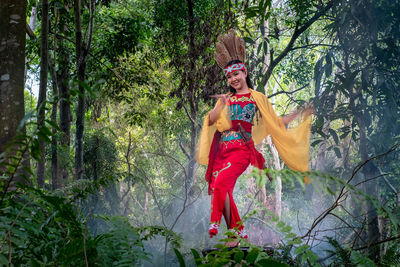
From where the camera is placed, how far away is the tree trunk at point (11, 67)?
7.70 feet

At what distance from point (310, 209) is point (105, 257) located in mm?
10317

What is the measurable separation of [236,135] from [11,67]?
174 cm

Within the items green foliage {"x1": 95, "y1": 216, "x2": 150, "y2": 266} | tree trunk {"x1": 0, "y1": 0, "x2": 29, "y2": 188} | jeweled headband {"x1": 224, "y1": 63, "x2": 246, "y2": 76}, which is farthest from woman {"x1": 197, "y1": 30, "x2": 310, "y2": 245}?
green foliage {"x1": 95, "y1": 216, "x2": 150, "y2": 266}

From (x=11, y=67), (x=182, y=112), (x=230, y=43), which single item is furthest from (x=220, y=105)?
(x=182, y=112)

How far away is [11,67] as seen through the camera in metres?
2.46

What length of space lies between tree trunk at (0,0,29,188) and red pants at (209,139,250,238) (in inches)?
55.2

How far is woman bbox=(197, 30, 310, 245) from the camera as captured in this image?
3084 millimetres

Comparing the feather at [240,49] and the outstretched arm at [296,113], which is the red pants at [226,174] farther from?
the feather at [240,49]

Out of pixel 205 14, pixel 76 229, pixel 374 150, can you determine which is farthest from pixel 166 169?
pixel 76 229

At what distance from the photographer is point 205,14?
584 centimetres

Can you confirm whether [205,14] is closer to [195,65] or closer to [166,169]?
[195,65]

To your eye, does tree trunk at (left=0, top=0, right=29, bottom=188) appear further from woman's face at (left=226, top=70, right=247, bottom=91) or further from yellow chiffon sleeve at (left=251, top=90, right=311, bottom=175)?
yellow chiffon sleeve at (left=251, top=90, right=311, bottom=175)

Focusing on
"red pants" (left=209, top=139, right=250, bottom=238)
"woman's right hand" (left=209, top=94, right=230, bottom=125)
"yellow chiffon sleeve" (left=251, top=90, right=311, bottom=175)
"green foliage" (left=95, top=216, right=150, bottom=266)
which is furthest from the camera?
"woman's right hand" (left=209, top=94, right=230, bottom=125)

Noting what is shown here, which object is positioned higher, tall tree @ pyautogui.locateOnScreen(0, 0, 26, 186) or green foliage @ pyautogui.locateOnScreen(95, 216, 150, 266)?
tall tree @ pyautogui.locateOnScreen(0, 0, 26, 186)
